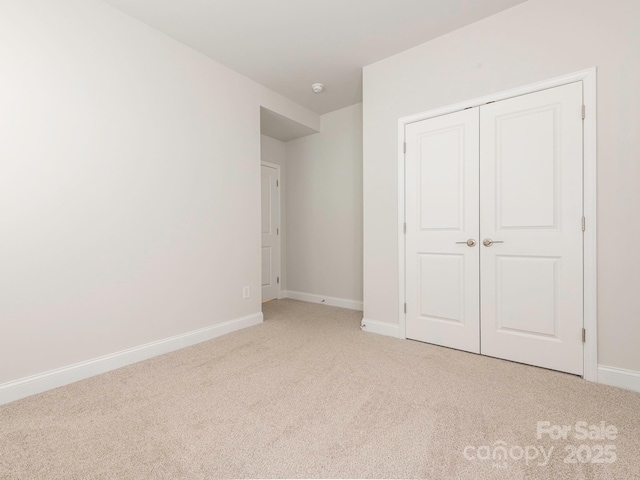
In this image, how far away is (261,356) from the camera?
7.99 ft

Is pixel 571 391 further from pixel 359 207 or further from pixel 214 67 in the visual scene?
pixel 214 67

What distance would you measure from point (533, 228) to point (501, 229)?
0.67 feet

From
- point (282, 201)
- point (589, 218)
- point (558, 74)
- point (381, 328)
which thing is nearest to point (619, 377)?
point (589, 218)

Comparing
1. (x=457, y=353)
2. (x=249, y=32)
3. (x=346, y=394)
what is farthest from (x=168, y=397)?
(x=249, y=32)

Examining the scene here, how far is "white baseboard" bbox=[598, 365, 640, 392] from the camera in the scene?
1863 mm

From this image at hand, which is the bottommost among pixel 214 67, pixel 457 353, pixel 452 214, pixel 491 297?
pixel 457 353

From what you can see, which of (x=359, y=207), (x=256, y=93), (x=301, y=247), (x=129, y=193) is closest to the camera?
(x=129, y=193)

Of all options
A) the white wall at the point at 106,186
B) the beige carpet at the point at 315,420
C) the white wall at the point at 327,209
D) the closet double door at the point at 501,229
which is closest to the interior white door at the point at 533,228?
the closet double door at the point at 501,229

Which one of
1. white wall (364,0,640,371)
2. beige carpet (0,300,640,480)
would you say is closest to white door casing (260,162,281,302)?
white wall (364,0,640,371)

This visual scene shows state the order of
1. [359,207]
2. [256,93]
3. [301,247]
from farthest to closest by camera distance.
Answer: [301,247] < [359,207] < [256,93]

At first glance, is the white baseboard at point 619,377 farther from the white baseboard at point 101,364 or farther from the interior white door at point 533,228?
the white baseboard at point 101,364

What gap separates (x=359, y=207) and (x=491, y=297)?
204cm

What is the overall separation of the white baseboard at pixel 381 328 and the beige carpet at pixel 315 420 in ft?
1.49

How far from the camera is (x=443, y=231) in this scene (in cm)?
262
